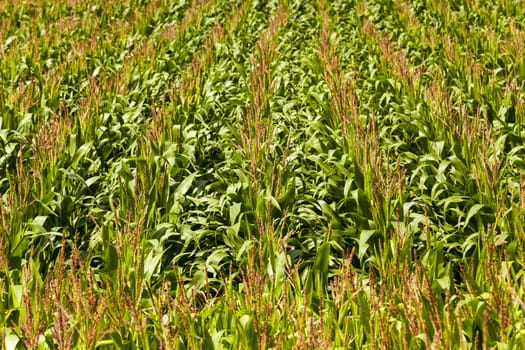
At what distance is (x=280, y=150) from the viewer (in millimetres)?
4828


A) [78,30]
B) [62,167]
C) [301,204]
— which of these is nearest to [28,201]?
[62,167]

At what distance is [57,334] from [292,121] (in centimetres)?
403

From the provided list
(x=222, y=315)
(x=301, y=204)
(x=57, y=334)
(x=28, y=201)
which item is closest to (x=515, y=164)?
(x=301, y=204)

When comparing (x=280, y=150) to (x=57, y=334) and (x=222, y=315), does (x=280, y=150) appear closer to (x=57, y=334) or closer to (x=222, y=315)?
(x=222, y=315)

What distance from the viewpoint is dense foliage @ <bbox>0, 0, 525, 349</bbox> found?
2348mm

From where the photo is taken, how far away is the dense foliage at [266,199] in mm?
2348

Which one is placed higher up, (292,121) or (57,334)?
(57,334)

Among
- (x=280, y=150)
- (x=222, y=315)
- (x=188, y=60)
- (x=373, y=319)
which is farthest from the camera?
(x=188, y=60)

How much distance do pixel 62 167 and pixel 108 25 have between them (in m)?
7.10

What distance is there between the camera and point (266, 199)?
3.62 meters

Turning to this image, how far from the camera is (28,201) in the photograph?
3.71 meters

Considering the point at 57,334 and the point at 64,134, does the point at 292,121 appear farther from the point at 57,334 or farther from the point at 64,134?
the point at 57,334

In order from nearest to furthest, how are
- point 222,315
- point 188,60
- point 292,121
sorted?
1. point 222,315
2. point 292,121
3. point 188,60

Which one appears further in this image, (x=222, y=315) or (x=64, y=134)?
(x=64, y=134)
